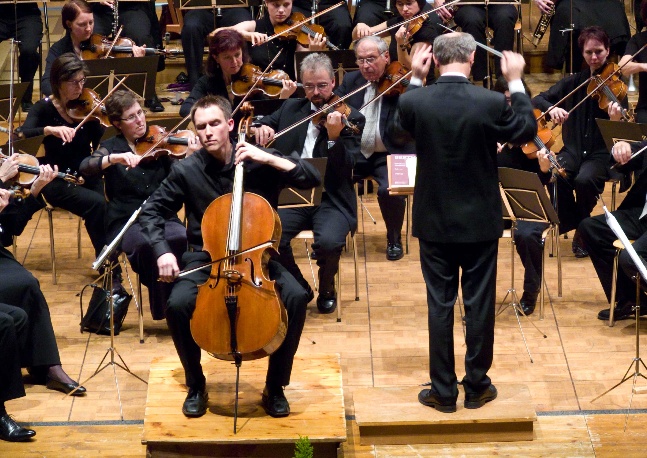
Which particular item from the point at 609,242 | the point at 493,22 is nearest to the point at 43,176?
the point at 609,242

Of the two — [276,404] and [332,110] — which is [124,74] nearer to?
[332,110]

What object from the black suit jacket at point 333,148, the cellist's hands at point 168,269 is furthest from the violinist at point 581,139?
the cellist's hands at point 168,269

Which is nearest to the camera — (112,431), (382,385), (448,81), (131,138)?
(448,81)

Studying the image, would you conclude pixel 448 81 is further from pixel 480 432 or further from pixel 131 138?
pixel 131 138

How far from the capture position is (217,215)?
3865 mm

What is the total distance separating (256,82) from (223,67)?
0.19m

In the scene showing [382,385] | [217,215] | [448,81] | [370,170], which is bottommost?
[382,385]

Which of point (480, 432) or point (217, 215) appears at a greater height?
point (217, 215)

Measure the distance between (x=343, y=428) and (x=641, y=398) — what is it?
1.24 meters

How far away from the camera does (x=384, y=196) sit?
5.66 metres

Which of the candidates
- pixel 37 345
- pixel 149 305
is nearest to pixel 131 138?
pixel 149 305

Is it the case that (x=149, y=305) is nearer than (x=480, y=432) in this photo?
No

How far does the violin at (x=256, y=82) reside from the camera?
233 inches

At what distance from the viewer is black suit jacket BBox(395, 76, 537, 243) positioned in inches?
149
